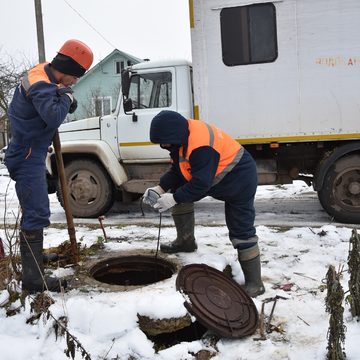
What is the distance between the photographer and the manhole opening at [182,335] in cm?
299

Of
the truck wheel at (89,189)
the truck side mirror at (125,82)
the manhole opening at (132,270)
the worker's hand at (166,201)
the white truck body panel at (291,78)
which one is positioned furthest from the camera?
the truck wheel at (89,189)

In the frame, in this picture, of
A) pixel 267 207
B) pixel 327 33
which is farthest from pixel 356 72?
pixel 267 207

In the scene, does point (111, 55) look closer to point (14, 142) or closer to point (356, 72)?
point (356, 72)

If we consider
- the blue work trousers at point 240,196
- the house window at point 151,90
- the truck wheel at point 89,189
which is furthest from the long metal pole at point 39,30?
the blue work trousers at point 240,196

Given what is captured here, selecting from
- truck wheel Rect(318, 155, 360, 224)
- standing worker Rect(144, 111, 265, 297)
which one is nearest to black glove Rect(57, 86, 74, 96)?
standing worker Rect(144, 111, 265, 297)

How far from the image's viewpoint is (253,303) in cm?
317

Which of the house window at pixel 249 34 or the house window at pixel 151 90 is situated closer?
the house window at pixel 249 34

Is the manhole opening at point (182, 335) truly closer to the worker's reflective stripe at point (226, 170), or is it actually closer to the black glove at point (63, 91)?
the worker's reflective stripe at point (226, 170)

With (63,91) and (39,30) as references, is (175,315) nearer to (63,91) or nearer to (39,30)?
(63,91)

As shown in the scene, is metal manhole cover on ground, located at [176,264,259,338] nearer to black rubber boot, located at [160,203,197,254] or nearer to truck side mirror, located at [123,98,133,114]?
black rubber boot, located at [160,203,197,254]

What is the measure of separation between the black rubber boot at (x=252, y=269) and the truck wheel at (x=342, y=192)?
9.45 ft

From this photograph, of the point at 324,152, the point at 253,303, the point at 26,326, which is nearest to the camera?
the point at 26,326

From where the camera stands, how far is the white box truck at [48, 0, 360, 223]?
566 centimetres

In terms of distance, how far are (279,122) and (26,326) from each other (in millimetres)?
4140
